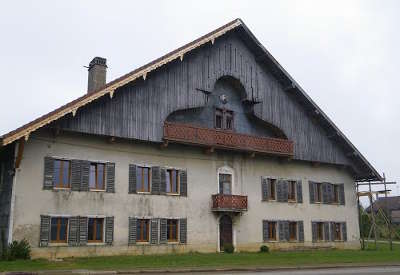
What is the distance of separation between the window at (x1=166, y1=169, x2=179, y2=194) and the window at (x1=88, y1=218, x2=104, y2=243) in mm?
4945

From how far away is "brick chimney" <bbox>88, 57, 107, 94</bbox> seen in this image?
110 feet

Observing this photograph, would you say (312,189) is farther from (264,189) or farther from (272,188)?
(264,189)

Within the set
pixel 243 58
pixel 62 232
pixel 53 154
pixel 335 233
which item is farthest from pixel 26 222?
pixel 335 233

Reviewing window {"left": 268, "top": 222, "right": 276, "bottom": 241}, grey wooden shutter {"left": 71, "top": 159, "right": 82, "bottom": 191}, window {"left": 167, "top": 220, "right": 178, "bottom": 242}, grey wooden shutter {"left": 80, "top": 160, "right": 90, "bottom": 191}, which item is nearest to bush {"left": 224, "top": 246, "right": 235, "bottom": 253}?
window {"left": 167, "top": 220, "right": 178, "bottom": 242}

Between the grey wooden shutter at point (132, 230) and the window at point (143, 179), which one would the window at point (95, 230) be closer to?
the grey wooden shutter at point (132, 230)

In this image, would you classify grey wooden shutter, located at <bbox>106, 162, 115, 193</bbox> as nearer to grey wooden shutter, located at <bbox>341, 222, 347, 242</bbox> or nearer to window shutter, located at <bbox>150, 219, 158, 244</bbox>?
window shutter, located at <bbox>150, 219, 158, 244</bbox>

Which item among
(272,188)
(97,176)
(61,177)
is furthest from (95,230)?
(272,188)

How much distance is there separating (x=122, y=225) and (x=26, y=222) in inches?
215

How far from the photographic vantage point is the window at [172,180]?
99.7 feet

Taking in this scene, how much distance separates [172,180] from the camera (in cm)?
3061

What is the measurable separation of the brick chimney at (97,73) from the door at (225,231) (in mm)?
12484

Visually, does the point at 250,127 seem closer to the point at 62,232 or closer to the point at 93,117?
the point at 93,117

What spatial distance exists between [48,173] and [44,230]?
2974 mm

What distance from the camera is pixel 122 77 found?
89.8ft
